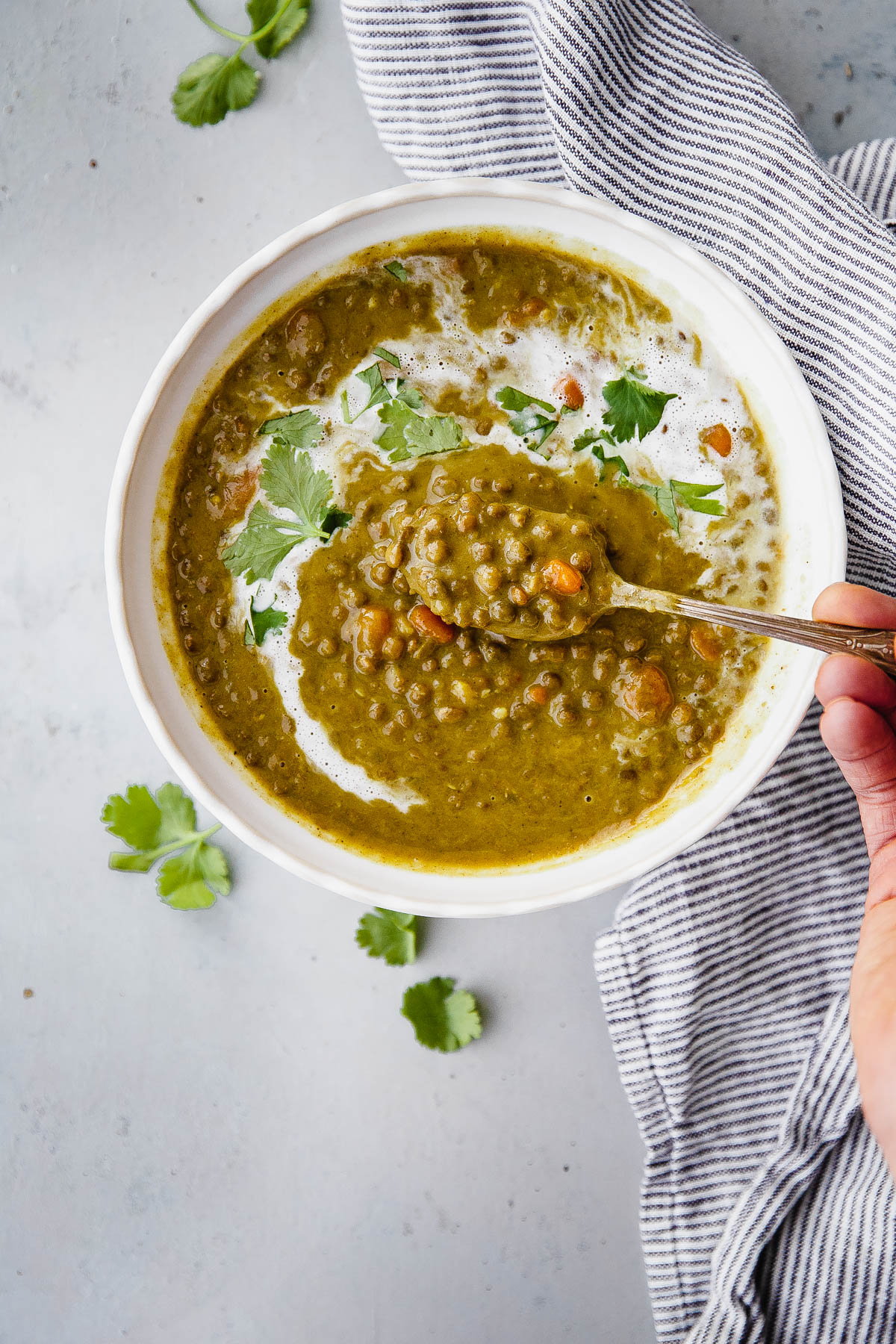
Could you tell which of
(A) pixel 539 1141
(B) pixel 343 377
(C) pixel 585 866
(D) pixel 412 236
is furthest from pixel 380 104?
(A) pixel 539 1141

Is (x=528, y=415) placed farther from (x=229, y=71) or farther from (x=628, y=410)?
(x=229, y=71)

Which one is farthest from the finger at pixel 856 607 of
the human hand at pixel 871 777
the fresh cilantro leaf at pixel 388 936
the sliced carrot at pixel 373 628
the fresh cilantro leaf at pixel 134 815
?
the fresh cilantro leaf at pixel 134 815

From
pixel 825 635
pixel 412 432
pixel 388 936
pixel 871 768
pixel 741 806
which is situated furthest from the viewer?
pixel 388 936

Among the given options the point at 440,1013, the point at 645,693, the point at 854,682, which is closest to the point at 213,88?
the point at 645,693

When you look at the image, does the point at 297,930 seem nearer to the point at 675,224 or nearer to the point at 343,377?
the point at 343,377

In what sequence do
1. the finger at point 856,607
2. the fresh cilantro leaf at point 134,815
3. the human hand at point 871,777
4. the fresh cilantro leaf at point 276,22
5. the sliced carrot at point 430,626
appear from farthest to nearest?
the fresh cilantro leaf at point 134,815
the fresh cilantro leaf at point 276,22
the sliced carrot at point 430,626
the finger at point 856,607
the human hand at point 871,777

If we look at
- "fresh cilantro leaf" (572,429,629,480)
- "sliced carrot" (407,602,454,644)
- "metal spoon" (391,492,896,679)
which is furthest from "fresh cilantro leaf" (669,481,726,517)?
"sliced carrot" (407,602,454,644)

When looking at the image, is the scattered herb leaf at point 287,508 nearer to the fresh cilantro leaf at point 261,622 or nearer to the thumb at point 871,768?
the fresh cilantro leaf at point 261,622
